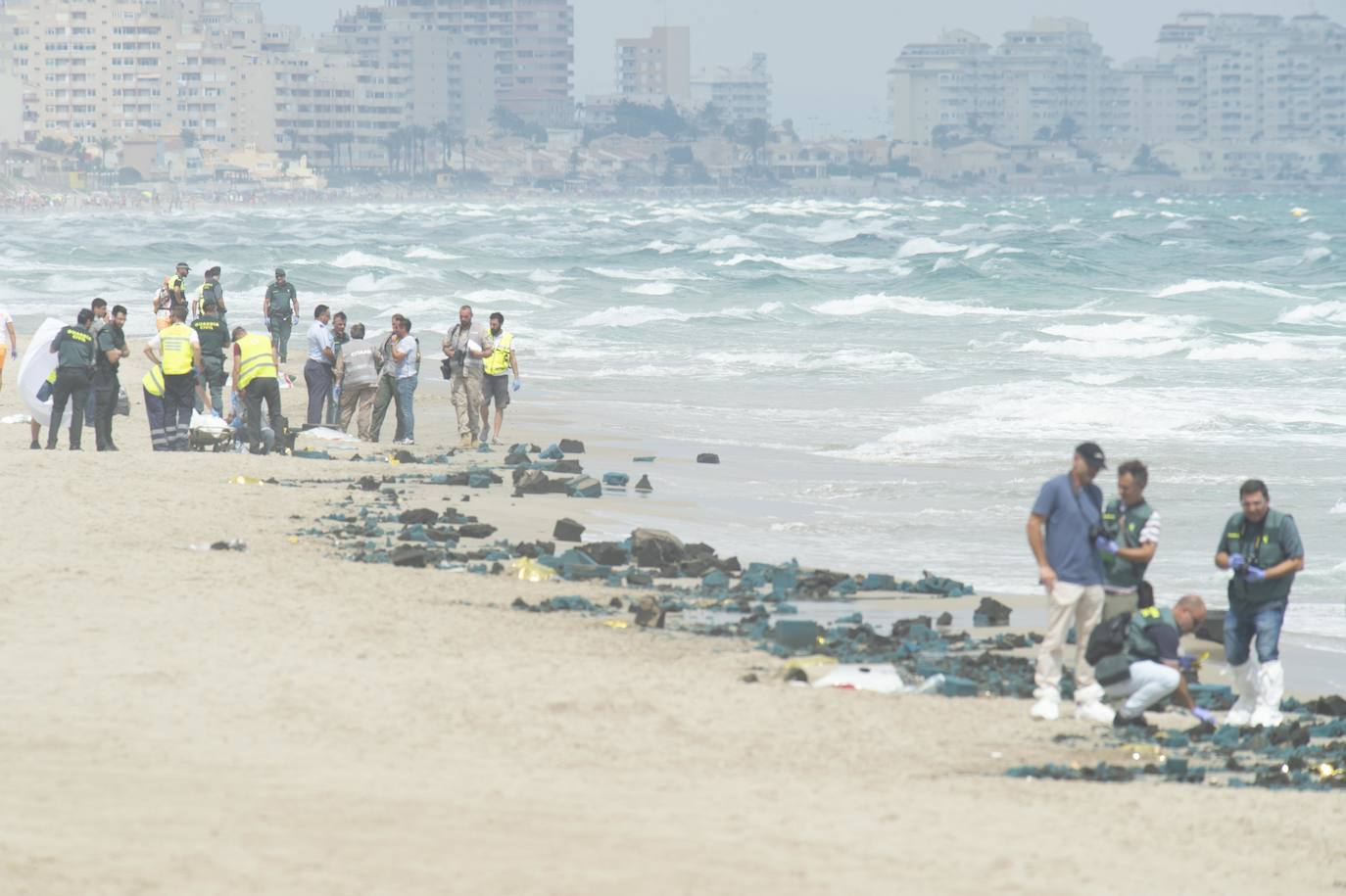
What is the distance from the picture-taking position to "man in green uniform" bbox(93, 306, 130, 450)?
16969mm

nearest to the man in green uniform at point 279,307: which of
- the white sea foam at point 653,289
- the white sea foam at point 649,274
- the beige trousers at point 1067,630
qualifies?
the beige trousers at point 1067,630

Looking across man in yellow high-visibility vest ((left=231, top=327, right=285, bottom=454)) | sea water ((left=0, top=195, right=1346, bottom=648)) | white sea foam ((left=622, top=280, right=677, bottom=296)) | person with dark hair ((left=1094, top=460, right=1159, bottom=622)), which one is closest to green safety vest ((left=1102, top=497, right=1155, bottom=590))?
person with dark hair ((left=1094, top=460, right=1159, bottom=622))

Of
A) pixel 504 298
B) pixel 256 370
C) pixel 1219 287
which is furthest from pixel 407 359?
pixel 1219 287

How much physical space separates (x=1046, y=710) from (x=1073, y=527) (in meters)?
0.88

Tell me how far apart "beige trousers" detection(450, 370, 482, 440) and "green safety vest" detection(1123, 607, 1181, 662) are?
11564 mm

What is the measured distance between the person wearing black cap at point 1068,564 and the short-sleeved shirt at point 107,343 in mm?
10192

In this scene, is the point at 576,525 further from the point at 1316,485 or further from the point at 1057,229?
the point at 1057,229

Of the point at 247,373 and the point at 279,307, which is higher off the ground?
the point at 279,307

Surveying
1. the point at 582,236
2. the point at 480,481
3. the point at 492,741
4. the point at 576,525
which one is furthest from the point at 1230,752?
the point at 582,236

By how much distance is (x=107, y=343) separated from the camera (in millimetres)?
16953

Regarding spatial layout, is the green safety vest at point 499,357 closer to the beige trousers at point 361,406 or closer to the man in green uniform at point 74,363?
the beige trousers at point 361,406

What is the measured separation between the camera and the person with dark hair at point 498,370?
19.7m

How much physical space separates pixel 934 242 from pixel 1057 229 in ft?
58.0

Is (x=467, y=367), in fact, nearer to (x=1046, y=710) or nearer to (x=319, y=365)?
(x=319, y=365)
